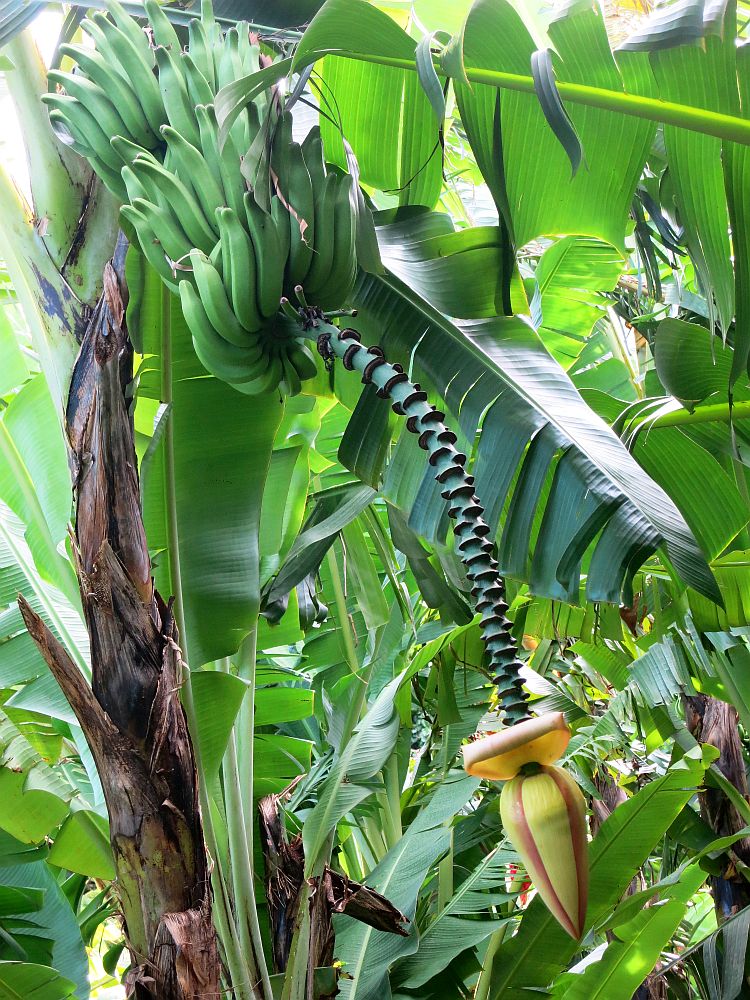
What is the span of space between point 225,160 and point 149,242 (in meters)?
0.12

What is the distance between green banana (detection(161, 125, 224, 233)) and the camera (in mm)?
770

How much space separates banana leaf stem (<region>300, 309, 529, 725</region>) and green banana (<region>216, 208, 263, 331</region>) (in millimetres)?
169

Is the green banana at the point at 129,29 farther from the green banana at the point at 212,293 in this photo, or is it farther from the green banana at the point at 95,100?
the green banana at the point at 212,293

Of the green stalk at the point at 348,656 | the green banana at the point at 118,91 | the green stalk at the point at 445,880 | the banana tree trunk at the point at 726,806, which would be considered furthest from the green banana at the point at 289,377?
the banana tree trunk at the point at 726,806

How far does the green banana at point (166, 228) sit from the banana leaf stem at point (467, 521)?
11.0 inches

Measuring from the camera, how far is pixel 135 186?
0.82m

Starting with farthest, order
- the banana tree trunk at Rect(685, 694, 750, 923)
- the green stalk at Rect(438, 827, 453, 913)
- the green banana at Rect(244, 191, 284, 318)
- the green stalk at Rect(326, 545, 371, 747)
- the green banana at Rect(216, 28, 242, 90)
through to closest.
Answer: the banana tree trunk at Rect(685, 694, 750, 923) < the green stalk at Rect(438, 827, 453, 913) < the green stalk at Rect(326, 545, 371, 747) < the green banana at Rect(216, 28, 242, 90) < the green banana at Rect(244, 191, 284, 318)

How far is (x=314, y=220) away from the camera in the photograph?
2.67 ft

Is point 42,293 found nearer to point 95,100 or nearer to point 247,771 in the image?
point 95,100

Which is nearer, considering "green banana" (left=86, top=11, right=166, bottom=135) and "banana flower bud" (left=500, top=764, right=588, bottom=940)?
"banana flower bud" (left=500, top=764, right=588, bottom=940)

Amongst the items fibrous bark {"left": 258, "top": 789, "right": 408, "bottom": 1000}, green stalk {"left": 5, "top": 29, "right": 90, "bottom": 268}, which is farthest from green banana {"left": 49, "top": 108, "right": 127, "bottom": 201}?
fibrous bark {"left": 258, "top": 789, "right": 408, "bottom": 1000}

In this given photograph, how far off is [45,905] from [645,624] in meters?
2.09

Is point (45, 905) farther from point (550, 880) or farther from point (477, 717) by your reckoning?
point (550, 880)

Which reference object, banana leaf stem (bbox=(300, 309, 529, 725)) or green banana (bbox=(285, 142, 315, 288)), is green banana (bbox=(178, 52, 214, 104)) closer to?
green banana (bbox=(285, 142, 315, 288))
